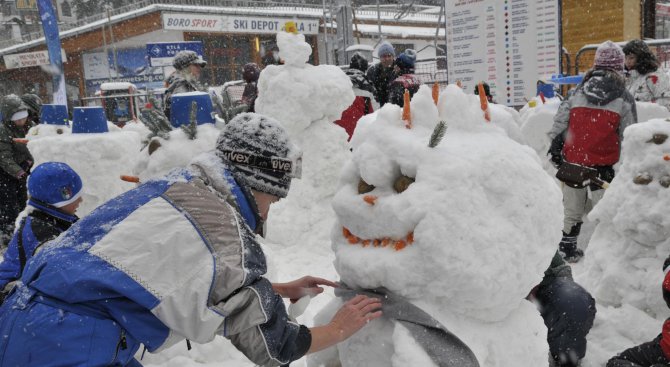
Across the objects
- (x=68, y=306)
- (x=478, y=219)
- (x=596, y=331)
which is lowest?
(x=596, y=331)

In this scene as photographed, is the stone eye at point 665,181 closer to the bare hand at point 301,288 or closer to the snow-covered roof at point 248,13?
the bare hand at point 301,288

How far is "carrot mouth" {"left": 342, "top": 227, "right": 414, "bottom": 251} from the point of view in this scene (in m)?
1.96

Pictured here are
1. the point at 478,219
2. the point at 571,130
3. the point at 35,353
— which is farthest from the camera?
the point at 571,130

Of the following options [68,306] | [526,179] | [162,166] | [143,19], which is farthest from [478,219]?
[143,19]

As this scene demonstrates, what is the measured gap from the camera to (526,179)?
1.99 m

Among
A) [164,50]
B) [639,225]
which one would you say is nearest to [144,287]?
[639,225]

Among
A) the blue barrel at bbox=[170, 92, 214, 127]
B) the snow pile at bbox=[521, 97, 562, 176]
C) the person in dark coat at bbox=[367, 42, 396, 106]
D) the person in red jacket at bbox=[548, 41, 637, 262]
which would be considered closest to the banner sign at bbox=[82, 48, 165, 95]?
the person in dark coat at bbox=[367, 42, 396, 106]

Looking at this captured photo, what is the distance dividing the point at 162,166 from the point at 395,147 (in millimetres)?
2016

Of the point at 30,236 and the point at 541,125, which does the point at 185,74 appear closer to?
the point at 30,236

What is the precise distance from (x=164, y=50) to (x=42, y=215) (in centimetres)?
1239

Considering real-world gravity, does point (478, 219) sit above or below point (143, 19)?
below

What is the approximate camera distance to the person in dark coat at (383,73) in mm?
6492

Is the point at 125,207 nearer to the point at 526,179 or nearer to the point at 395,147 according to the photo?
the point at 395,147

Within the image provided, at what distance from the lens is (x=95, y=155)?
502 cm
